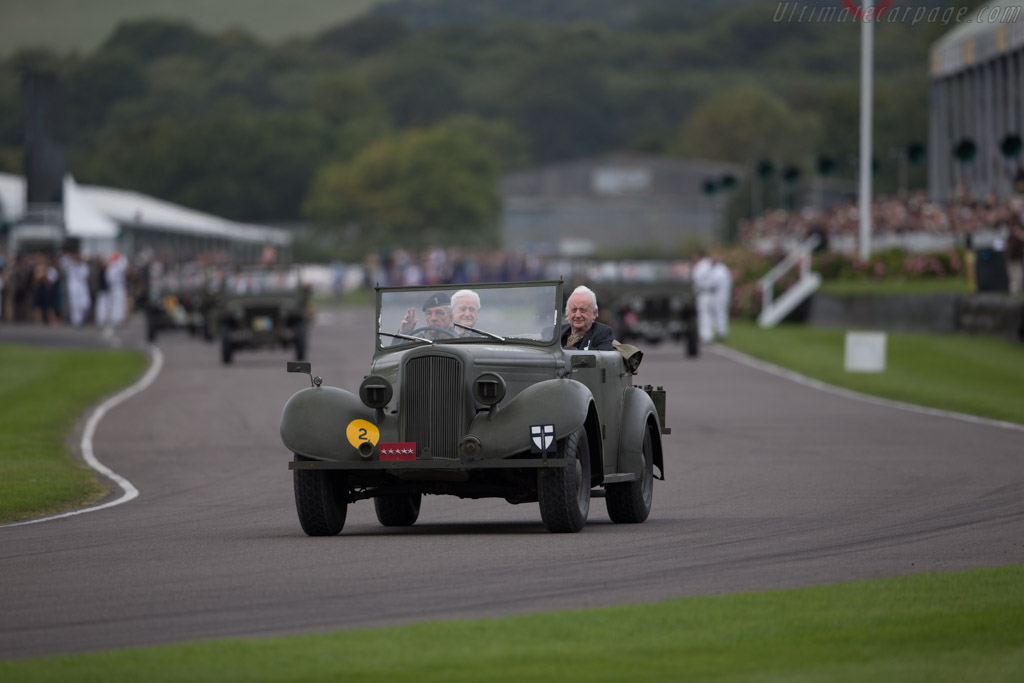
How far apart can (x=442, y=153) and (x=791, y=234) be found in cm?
10895

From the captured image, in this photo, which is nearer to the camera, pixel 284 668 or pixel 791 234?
pixel 284 668

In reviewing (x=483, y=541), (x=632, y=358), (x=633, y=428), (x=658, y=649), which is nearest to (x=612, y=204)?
(x=632, y=358)

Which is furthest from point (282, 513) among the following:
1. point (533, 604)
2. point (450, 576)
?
point (533, 604)

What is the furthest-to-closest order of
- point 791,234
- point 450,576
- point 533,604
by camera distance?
point 791,234 < point 450,576 < point 533,604

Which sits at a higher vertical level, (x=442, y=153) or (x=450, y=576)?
(x=442, y=153)

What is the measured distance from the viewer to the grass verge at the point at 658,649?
717cm

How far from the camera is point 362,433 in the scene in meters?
11.6

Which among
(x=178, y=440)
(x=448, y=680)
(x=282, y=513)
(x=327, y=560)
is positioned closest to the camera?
(x=448, y=680)

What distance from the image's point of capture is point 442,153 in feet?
541

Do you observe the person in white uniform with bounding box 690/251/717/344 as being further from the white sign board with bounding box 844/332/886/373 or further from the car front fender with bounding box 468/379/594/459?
the car front fender with bounding box 468/379/594/459

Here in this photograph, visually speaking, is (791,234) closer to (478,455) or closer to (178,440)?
(178,440)

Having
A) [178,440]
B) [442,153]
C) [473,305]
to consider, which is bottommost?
[178,440]

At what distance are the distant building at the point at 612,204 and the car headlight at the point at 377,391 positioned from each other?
401 feet

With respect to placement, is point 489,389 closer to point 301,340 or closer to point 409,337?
point 409,337
